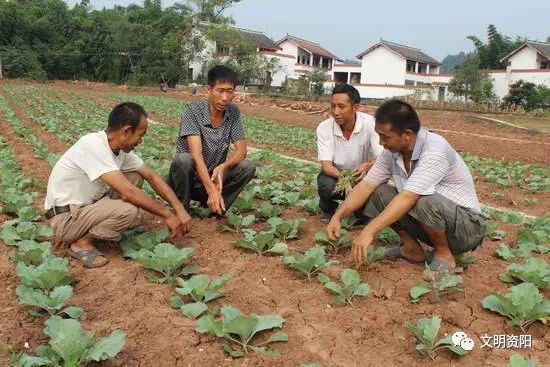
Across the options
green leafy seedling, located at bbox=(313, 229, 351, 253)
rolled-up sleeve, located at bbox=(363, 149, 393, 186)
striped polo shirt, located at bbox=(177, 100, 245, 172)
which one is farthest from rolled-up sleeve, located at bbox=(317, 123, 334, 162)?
rolled-up sleeve, located at bbox=(363, 149, 393, 186)

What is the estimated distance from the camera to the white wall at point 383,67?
43375 mm

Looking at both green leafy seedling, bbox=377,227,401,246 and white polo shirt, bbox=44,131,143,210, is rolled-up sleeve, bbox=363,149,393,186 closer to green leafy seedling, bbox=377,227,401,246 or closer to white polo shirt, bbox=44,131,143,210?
green leafy seedling, bbox=377,227,401,246

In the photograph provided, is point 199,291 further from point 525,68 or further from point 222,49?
point 525,68

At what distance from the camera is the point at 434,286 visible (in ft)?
10.6

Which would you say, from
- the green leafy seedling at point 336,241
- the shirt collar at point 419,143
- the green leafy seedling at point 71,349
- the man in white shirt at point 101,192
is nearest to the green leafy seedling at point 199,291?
the green leafy seedling at point 71,349

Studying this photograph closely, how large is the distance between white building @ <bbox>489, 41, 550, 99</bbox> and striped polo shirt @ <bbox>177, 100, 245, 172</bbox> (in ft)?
108

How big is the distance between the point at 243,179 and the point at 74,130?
8.13 meters

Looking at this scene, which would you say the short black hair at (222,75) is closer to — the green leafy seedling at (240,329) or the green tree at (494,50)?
the green leafy seedling at (240,329)

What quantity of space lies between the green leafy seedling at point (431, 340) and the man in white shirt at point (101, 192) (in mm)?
1910

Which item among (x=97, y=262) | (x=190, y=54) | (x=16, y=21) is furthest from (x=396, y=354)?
(x=16, y=21)

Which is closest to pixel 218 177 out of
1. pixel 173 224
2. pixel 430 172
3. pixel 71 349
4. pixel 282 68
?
pixel 173 224

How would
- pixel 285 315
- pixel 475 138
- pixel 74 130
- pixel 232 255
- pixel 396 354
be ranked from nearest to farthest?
pixel 396 354 < pixel 285 315 < pixel 232 255 < pixel 74 130 < pixel 475 138

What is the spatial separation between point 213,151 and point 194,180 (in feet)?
1.04

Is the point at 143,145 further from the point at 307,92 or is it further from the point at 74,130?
the point at 307,92
